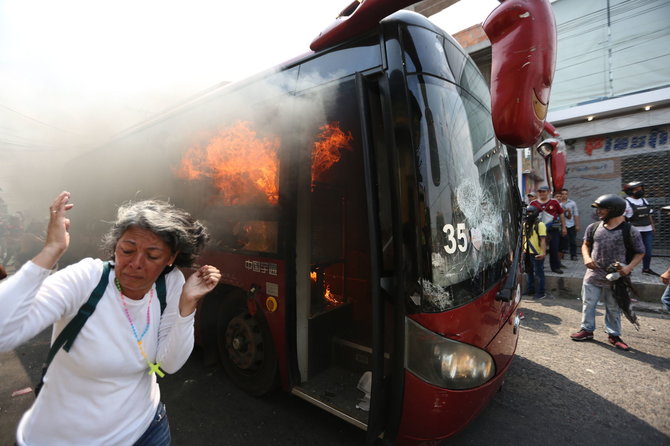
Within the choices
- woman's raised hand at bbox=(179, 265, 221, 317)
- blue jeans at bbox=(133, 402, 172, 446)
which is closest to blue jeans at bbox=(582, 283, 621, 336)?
woman's raised hand at bbox=(179, 265, 221, 317)

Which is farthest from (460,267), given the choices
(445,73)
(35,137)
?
(35,137)

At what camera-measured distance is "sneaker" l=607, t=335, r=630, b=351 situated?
3.87 m

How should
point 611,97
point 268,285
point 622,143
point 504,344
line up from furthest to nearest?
point 611,97 < point 622,143 < point 268,285 < point 504,344

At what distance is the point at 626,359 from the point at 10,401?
6.58m

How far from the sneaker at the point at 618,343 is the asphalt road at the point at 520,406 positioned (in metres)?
0.07

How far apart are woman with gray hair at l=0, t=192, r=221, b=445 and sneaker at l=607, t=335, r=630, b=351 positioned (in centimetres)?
498

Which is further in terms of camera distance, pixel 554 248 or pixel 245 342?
pixel 554 248

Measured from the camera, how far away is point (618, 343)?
12.9 ft

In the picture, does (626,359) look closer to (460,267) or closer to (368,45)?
(460,267)

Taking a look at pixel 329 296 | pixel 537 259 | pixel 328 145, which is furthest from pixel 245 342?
pixel 537 259

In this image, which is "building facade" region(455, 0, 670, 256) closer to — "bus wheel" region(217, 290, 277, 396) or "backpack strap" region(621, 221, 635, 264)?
"backpack strap" region(621, 221, 635, 264)

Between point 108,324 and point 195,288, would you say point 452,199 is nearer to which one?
point 195,288

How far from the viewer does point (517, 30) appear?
5.03 ft

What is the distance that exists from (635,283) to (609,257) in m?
2.97
